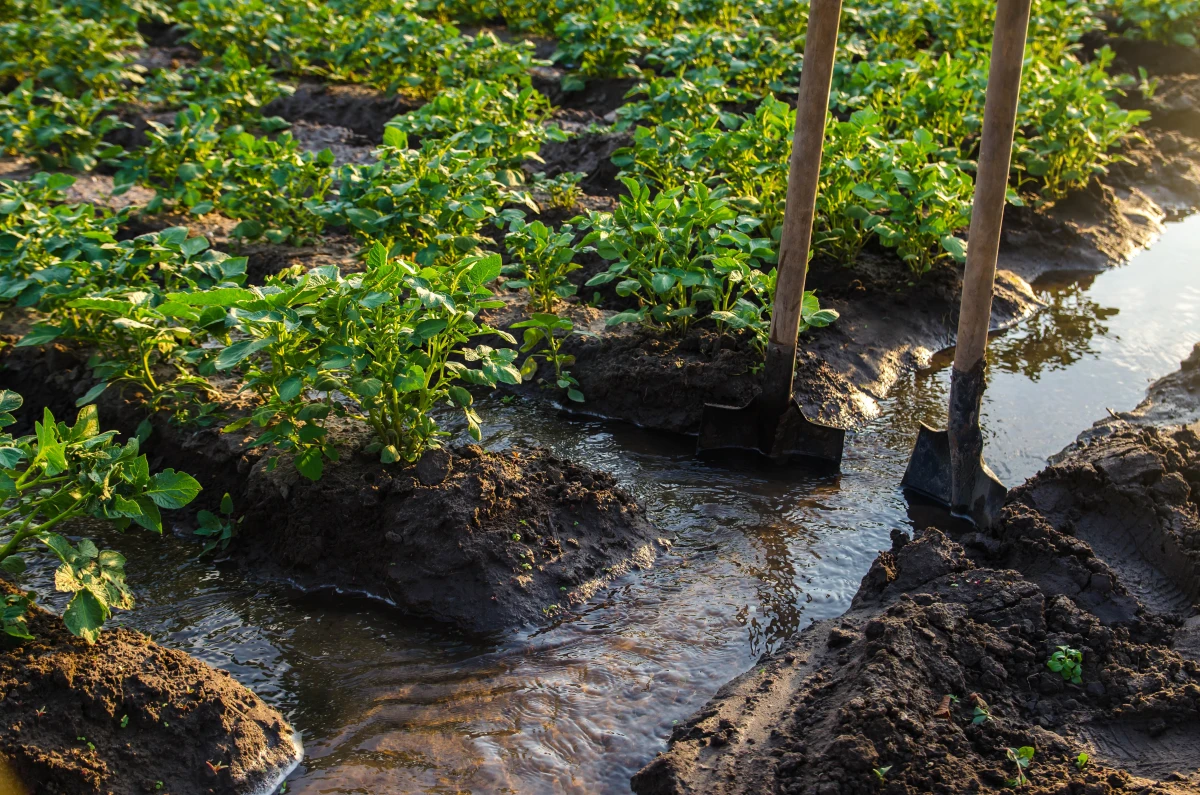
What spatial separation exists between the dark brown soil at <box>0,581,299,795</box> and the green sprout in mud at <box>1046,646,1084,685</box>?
6.95 ft

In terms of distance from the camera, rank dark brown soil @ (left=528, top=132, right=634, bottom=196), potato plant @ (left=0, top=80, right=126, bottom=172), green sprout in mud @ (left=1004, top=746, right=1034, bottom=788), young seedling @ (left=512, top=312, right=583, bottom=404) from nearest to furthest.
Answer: green sprout in mud @ (left=1004, top=746, right=1034, bottom=788) → young seedling @ (left=512, top=312, right=583, bottom=404) → dark brown soil @ (left=528, top=132, right=634, bottom=196) → potato plant @ (left=0, top=80, right=126, bottom=172)

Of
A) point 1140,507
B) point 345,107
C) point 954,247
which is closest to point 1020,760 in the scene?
point 1140,507

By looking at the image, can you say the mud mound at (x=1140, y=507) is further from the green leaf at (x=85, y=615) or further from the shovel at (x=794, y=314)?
the green leaf at (x=85, y=615)

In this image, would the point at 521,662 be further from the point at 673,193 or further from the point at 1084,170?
the point at 1084,170

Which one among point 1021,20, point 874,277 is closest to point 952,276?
point 874,277

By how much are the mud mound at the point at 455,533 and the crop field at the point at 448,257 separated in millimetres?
14

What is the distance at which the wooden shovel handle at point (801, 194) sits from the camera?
150 inches

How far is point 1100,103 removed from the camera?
6.66 meters

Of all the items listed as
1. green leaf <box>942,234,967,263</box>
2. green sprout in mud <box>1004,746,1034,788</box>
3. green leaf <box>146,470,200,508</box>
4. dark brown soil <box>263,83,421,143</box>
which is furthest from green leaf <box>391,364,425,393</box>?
dark brown soil <box>263,83,421,143</box>

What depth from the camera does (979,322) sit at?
377 cm

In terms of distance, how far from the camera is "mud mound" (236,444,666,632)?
3.50 meters

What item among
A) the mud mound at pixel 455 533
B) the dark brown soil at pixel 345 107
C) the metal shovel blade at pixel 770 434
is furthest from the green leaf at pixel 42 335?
the dark brown soil at pixel 345 107

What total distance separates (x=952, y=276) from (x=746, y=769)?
3834mm

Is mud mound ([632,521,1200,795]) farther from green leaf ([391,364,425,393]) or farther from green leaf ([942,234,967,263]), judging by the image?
green leaf ([942,234,967,263])
